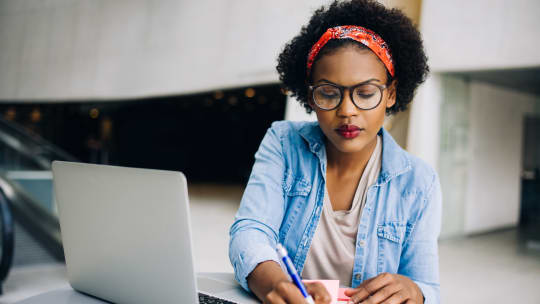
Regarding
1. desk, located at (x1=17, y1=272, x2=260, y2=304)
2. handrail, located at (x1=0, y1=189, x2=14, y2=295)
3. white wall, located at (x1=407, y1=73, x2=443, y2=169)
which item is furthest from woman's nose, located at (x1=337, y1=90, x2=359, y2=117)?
white wall, located at (x1=407, y1=73, x2=443, y2=169)

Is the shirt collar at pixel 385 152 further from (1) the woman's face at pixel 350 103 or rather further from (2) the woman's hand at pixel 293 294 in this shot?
(2) the woman's hand at pixel 293 294

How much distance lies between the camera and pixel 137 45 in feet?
33.3

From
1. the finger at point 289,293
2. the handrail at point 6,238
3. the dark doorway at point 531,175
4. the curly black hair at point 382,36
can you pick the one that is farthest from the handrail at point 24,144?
the dark doorway at point 531,175

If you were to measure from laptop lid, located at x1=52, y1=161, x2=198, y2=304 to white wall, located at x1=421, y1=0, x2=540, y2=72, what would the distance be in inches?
220

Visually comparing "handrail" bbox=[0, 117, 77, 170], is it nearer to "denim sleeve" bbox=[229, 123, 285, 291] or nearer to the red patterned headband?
"denim sleeve" bbox=[229, 123, 285, 291]

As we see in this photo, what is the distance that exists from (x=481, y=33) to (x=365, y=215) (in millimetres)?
5057

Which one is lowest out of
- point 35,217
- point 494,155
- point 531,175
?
point 35,217

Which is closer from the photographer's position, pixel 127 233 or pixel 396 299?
pixel 127 233

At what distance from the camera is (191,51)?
29.5ft

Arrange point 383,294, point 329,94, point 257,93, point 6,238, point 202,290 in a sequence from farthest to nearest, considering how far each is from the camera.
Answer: point 257,93 < point 6,238 < point 329,94 < point 202,290 < point 383,294

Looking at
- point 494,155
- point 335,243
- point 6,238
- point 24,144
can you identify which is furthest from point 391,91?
point 494,155

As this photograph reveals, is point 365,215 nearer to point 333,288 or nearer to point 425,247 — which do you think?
point 425,247

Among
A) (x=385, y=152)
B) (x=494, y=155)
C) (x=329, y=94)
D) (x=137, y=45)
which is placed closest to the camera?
(x=329, y=94)

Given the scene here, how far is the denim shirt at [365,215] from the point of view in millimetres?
1268
